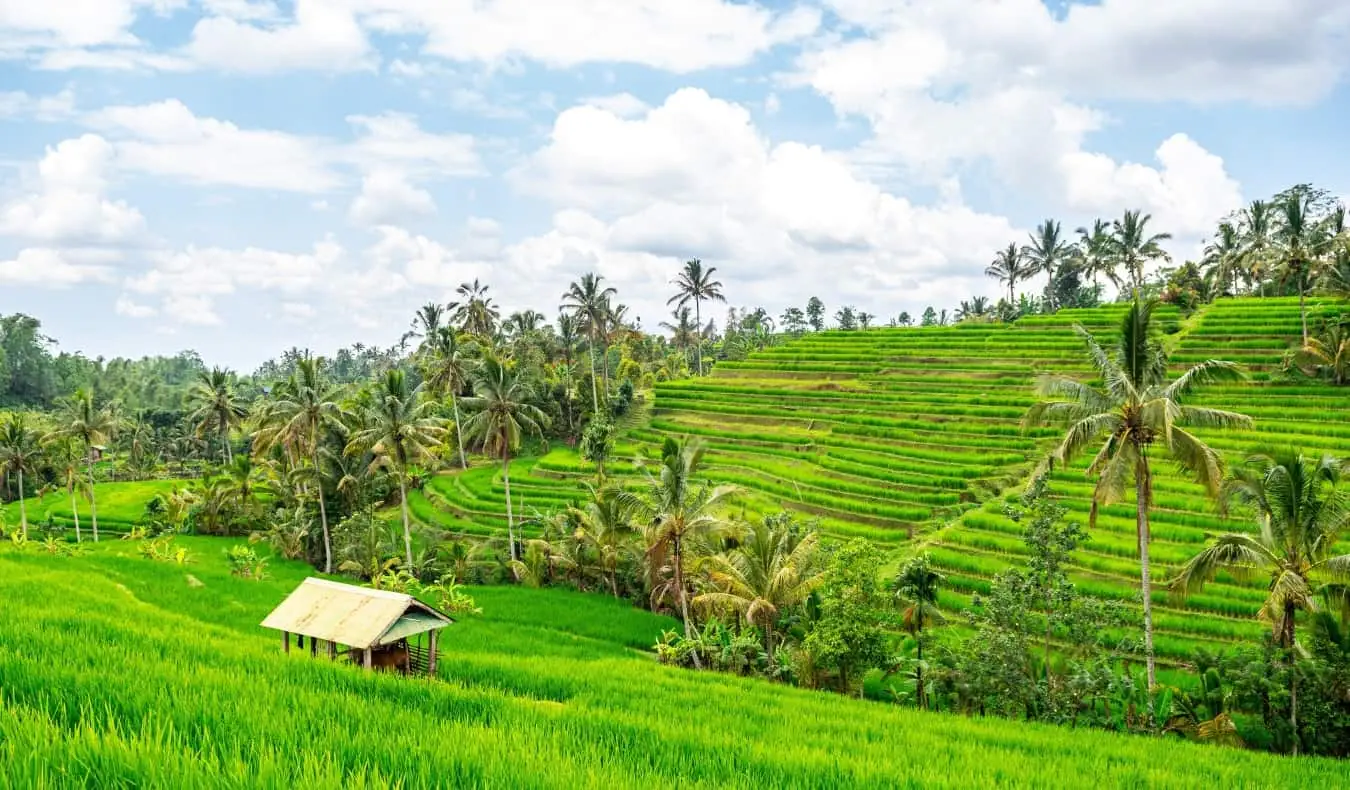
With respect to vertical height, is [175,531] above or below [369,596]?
below

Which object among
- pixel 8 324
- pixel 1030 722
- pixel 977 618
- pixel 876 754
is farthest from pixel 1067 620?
pixel 8 324

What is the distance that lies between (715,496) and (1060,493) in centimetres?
1316

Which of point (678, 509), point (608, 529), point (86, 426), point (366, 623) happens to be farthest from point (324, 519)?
point (366, 623)

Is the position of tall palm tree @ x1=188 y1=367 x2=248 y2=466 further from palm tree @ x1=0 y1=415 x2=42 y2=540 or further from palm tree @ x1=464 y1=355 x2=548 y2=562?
palm tree @ x1=464 y1=355 x2=548 y2=562

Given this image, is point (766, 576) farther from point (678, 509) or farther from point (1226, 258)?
point (1226, 258)

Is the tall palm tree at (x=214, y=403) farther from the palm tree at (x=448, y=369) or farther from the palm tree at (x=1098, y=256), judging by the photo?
the palm tree at (x=1098, y=256)

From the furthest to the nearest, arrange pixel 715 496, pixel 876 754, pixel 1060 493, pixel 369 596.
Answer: pixel 1060 493 → pixel 715 496 → pixel 369 596 → pixel 876 754

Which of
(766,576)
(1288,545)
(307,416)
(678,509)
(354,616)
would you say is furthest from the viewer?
(307,416)

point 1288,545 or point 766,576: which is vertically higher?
point 1288,545

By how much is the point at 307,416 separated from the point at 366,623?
2243 cm

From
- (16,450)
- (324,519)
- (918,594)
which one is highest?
(16,450)

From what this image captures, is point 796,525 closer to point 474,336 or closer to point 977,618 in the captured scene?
point 977,618

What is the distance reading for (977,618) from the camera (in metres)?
19.3

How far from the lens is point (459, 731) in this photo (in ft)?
17.9
